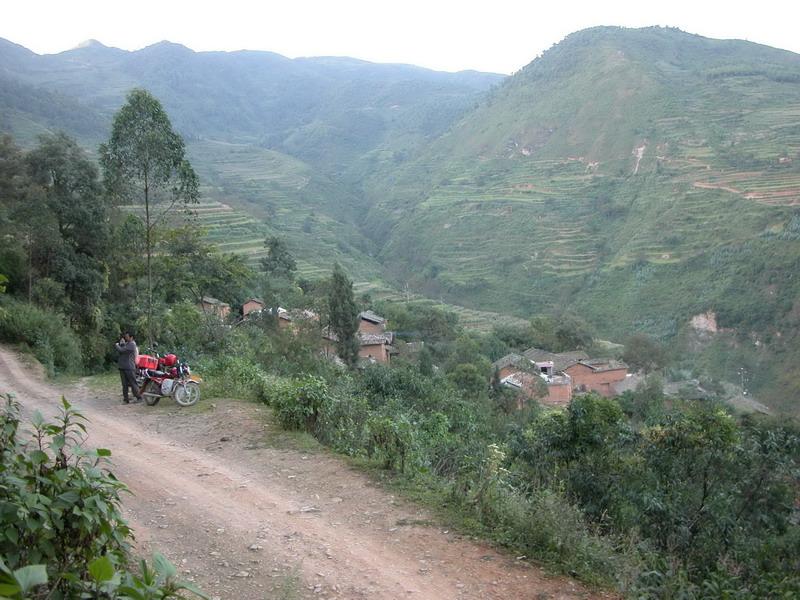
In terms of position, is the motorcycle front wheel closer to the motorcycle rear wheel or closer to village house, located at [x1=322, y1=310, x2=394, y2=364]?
the motorcycle rear wheel

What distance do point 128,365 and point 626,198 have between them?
212ft

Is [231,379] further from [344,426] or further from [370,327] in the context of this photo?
[370,327]

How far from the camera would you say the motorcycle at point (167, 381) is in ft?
28.4

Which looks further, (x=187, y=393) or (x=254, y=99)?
(x=254, y=99)

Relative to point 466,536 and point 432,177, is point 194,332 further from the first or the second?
point 432,177

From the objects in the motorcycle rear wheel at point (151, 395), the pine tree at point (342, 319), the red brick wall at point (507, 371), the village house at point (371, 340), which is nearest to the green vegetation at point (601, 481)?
the motorcycle rear wheel at point (151, 395)

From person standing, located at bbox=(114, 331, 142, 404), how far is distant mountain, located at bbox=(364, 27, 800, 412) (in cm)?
3499

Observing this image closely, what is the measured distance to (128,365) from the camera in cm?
900

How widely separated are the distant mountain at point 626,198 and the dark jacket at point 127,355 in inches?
1380

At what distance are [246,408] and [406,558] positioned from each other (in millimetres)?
4420

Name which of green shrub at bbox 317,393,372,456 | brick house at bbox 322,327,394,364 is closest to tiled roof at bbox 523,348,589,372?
brick house at bbox 322,327,394,364

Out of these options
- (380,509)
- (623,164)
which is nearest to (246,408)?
(380,509)

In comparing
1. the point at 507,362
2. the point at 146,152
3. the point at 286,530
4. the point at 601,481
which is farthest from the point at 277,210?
the point at 286,530

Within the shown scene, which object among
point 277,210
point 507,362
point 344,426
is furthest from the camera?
point 277,210
